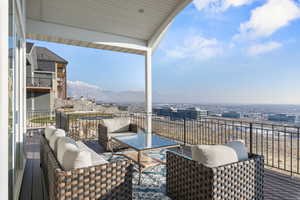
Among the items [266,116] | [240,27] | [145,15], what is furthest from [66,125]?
[240,27]

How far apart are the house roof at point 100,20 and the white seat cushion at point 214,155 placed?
171 inches

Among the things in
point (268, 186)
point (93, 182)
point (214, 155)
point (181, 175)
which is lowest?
point (268, 186)

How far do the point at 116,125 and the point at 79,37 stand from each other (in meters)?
2.94

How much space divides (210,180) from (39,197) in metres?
2.22

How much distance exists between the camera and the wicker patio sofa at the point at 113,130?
4.20m

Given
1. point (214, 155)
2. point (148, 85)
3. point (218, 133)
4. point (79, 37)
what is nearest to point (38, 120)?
point (79, 37)

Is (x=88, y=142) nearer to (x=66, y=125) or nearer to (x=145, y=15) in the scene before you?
(x=66, y=125)

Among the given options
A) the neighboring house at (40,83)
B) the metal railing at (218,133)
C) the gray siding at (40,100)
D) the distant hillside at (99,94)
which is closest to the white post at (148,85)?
the metal railing at (218,133)

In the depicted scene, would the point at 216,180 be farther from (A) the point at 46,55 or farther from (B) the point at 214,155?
(A) the point at 46,55

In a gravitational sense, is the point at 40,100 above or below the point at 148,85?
below

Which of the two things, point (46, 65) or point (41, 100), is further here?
point (46, 65)

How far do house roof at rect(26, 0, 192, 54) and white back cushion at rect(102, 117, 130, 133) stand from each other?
2.66 metres

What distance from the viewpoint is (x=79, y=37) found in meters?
5.40

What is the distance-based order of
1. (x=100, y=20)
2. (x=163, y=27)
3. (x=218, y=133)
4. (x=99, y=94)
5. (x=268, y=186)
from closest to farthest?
(x=268, y=186), (x=218, y=133), (x=100, y=20), (x=163, y=27), (x=99, y=94)
